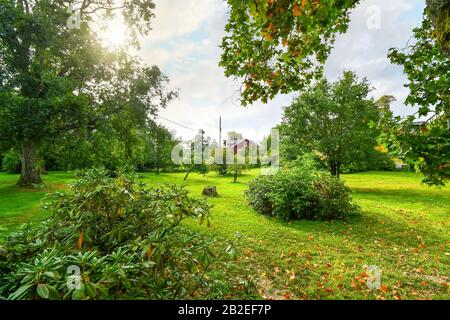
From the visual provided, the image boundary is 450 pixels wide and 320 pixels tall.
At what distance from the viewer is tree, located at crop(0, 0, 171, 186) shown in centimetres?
1284

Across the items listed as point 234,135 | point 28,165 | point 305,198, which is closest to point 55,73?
point 28,165

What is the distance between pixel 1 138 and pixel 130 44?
29.1 ft

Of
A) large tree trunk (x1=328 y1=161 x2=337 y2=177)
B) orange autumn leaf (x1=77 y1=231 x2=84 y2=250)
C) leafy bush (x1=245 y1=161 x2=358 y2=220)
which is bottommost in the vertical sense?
leafy bush (x1=245 y1=161 x2=358 y2=220)

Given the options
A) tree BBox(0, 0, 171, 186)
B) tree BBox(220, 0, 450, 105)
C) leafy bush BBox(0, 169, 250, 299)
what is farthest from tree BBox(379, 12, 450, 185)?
tree BBox(0, 0, 171, 186)

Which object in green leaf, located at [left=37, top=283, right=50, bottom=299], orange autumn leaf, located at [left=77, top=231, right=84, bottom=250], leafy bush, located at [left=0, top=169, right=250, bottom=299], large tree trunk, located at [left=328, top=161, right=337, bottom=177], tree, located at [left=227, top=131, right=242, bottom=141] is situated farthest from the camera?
tree, located at [left=227, top=131, right=242, bottom=141]

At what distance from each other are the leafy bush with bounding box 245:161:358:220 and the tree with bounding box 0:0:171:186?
10.4m

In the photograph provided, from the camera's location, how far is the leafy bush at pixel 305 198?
8914 mm

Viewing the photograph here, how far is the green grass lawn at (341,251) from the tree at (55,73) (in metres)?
5.22

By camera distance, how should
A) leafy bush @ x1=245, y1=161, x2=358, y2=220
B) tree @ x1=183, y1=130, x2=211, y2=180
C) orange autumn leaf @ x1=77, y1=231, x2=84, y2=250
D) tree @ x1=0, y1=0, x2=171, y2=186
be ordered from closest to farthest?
orange autumn leaf @ x1=77, y1=231, x2=84, y2=250, leafy bush @ x1=245, y1=161, x2=358, y2=220, tree @ x1=0, y1=0, x2=171, y2=186, tree @ x1=183, y1=130, x2=211, y2=180

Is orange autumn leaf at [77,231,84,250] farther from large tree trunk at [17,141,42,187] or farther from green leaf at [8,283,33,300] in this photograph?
large tree trunk at [17,141,42,187]

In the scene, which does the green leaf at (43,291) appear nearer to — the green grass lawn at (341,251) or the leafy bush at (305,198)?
the green grass lawn at (341,251)

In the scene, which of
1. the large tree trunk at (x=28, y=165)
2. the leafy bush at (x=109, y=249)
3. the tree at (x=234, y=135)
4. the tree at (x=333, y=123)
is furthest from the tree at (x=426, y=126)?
the tree at (x=234, y=135)

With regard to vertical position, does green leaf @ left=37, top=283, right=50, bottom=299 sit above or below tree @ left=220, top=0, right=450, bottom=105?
below
